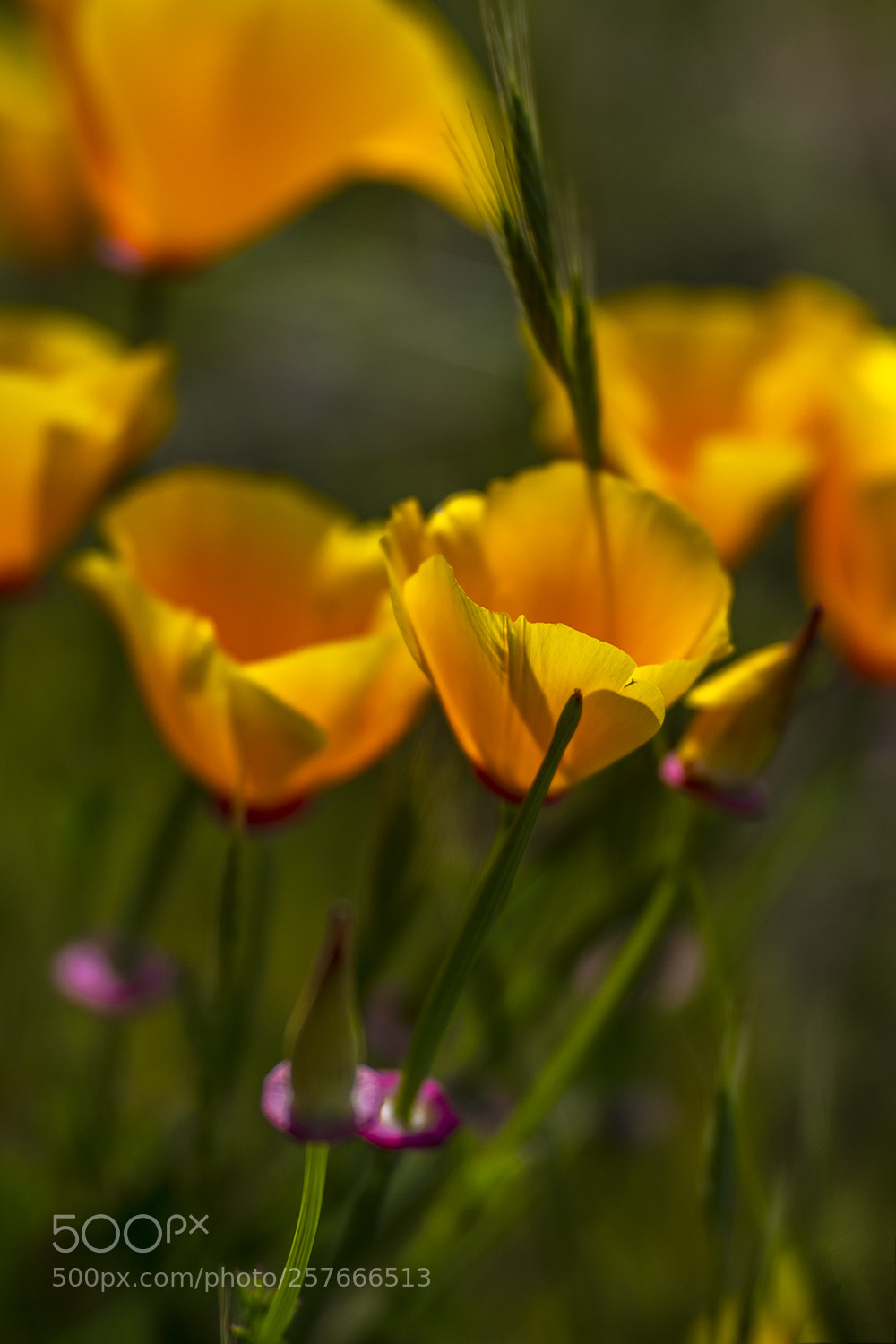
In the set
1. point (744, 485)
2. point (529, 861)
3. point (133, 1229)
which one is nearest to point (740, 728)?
point (744, 485)

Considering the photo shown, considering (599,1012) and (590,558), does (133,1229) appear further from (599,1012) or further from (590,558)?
(590,558)

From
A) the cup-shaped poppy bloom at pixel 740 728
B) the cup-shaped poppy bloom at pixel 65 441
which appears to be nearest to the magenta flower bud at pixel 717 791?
the cup-shaped poppy bloom at pixel 740 728

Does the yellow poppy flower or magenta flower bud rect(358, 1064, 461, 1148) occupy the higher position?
the yellow poppy flower

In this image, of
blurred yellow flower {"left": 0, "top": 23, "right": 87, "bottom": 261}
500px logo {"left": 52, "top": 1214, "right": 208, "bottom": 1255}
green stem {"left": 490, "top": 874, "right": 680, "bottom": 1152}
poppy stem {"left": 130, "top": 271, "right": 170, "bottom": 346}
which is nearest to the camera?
green stem {"left": 490, "top": 874, "right": 680, "bottom": 1152}

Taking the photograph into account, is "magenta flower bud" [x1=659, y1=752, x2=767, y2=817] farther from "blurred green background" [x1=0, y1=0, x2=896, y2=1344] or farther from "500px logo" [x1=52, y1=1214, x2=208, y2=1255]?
"500px logo" [x1=52, y1=1214, x2=208, y2=1255]

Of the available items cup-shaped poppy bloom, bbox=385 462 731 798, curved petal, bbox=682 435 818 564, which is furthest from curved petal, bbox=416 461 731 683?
curved petal, bbox=682 435 818 564
